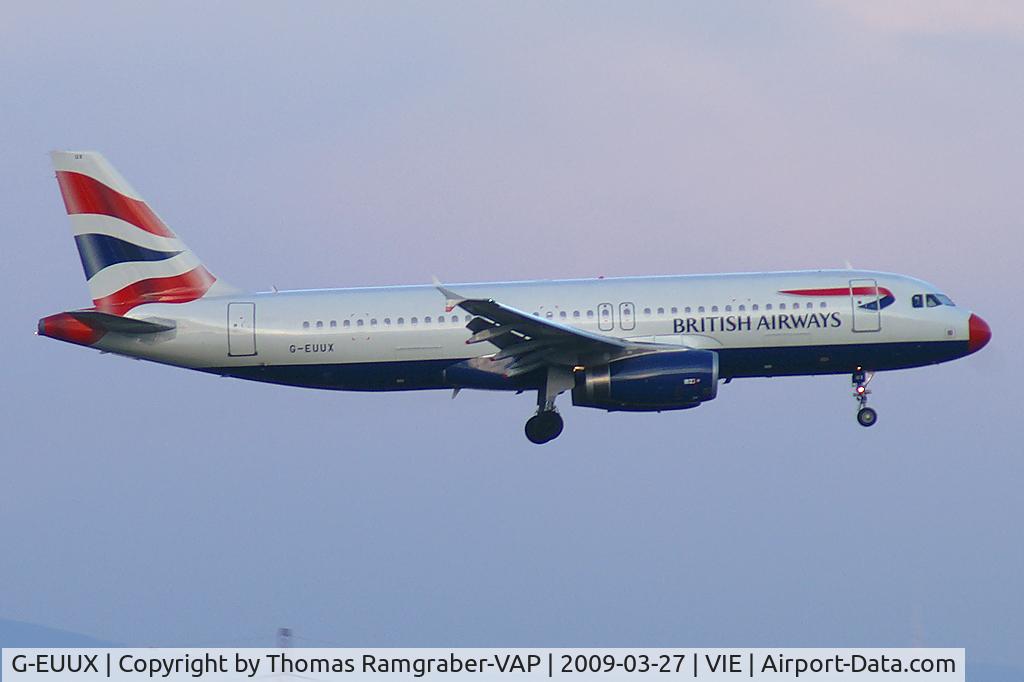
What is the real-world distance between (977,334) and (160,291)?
851 inches

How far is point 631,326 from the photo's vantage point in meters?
40.4

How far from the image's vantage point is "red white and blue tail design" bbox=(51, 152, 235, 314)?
4284 cm

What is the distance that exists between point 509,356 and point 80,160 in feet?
45.0

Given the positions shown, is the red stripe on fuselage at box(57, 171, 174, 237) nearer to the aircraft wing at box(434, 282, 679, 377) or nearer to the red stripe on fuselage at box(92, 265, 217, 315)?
the red stripe on fuselage at box(92, 265, 217, 315)

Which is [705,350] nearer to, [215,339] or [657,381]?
[657,381]

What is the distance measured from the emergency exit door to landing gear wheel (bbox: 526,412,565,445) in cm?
746

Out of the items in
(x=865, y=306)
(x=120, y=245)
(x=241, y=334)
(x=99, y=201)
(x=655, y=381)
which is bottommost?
(x=655, y=381)

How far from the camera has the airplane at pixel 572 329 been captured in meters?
39.6

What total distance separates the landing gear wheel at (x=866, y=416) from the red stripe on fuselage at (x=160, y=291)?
17.5 meters

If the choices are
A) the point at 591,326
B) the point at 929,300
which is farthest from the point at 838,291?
the point at 591,326

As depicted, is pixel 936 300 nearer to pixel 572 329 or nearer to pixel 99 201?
pixel 572 329

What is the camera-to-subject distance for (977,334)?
41.5m

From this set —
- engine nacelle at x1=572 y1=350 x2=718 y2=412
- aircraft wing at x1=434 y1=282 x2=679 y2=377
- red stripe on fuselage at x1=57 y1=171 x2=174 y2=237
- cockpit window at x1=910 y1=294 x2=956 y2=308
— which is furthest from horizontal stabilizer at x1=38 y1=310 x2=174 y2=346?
cockpit window at x1=910 y1=294 x2=956 y2=308

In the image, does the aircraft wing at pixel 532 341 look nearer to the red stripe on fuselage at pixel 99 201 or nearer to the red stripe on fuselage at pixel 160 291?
the red stripe on fuselage at pixel 160 291
